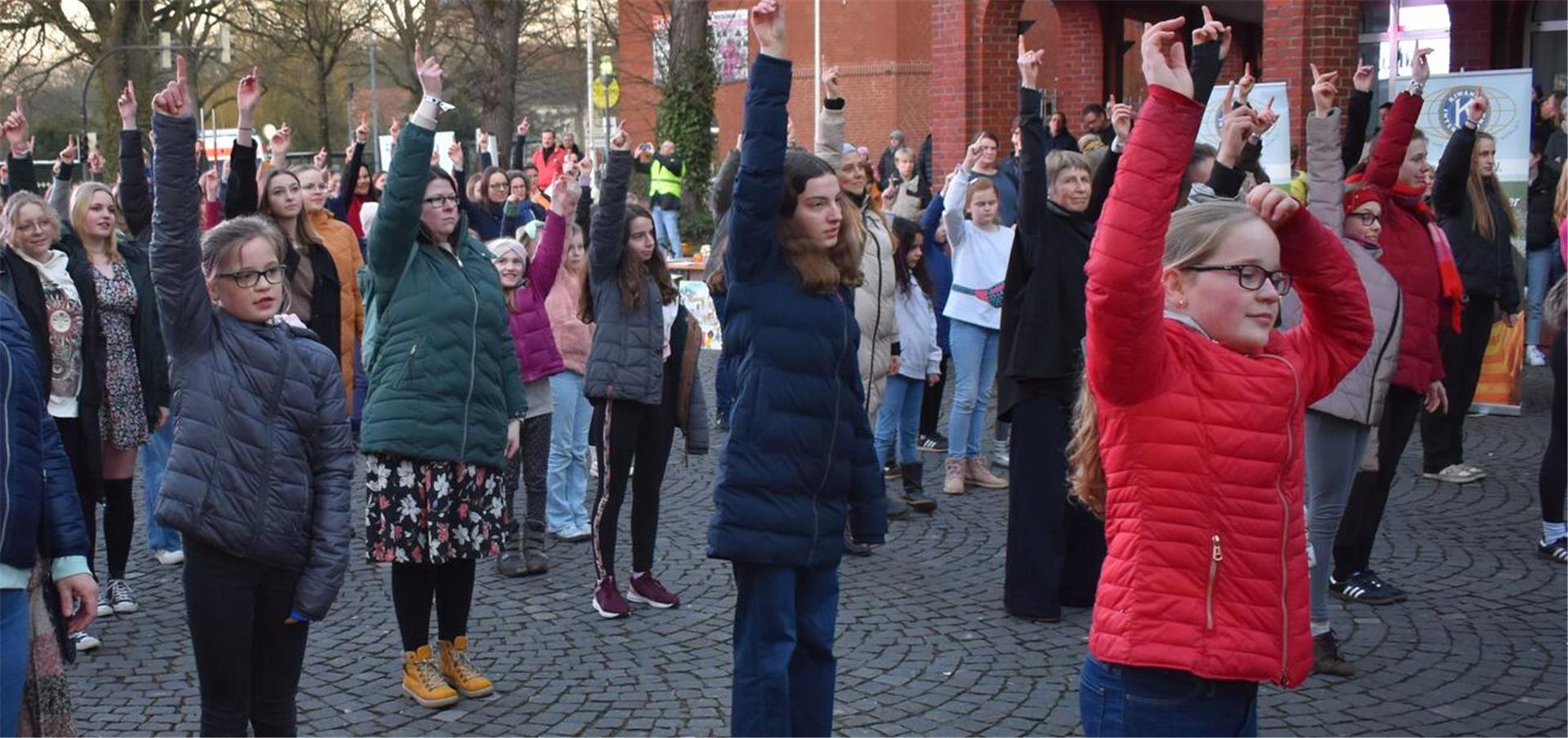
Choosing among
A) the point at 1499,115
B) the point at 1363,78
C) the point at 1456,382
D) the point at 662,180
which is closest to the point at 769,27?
the point at 1363,78

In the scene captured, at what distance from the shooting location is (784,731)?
432cm

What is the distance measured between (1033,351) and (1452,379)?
4.60 m

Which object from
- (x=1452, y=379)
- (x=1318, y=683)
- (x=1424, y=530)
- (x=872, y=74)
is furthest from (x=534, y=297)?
(x=872, y=74)

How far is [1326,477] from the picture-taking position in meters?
5.90

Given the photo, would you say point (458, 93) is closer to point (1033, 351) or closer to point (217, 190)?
point (217, 190)

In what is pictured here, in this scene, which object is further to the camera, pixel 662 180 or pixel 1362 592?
pixel 662 180

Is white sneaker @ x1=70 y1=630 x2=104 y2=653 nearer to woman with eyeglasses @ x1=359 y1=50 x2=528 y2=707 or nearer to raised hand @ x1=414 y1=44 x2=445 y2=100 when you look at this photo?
woman with eyeglasses @ x1=359 y1=50 x2=528 y2=707

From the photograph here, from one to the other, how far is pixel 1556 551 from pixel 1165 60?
568 centimetres

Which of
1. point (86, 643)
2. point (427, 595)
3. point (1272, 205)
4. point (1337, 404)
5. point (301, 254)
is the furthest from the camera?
point (301, 254)

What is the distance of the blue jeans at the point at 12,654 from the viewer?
3.53 m

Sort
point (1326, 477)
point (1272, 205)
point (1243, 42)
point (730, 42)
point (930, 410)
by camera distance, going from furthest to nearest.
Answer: point (730, 42)
point (1243, 42)
point (930, 410)
point (1326, 477)
point (1272, 205)

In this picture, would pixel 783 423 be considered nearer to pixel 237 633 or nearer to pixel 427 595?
pixel 237 633

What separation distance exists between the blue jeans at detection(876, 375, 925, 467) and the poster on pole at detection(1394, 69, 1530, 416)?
5.04 metres

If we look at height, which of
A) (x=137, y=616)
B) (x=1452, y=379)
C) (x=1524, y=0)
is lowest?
(x=137, y=616)
